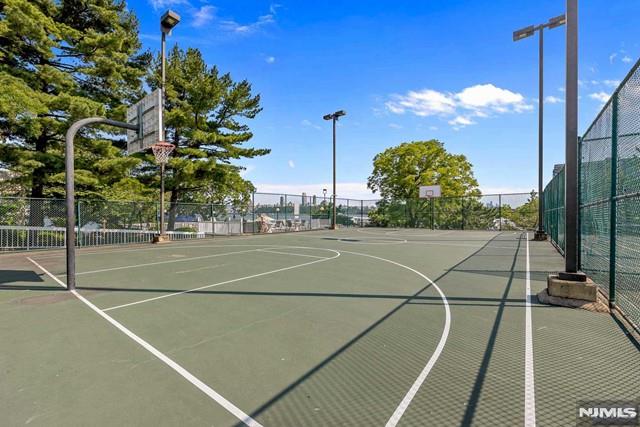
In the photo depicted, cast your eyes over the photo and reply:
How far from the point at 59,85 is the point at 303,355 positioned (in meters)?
21.0

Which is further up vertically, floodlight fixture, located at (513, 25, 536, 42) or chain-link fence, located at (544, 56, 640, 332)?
floodlight fixture, located at (513, 25, 536, 42)

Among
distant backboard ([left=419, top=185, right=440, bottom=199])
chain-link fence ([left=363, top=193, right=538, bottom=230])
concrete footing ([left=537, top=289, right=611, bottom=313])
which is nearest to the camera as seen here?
concrete footing ([left=537, top=289, right=611, bottom=313])

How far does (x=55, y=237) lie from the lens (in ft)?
52.5

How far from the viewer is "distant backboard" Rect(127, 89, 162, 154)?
8.20m

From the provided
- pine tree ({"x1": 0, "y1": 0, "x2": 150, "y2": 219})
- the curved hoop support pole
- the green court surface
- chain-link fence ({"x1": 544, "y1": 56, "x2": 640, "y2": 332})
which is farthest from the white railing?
chain-link fence ({"x1": 544, "y1": 56, "x2": 640, "y2": 332})

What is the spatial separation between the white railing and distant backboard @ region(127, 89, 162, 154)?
1016 cm

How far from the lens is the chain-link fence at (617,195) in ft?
15.1

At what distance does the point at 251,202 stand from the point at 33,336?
64.5ft

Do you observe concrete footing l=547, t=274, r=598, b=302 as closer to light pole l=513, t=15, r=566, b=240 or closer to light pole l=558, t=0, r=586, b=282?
light pole l=558, t=0, r=586, b=282

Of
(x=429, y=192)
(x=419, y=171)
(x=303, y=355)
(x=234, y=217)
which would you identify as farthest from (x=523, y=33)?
(x=419, y=171)

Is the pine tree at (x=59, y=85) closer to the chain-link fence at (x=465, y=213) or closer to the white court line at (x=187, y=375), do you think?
the white court line at (x=187, y=375)

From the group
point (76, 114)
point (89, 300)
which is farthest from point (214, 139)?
point (89, 300)

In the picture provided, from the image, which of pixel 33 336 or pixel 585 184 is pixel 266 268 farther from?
pixel 585 184

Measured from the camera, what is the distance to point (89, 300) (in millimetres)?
6367
